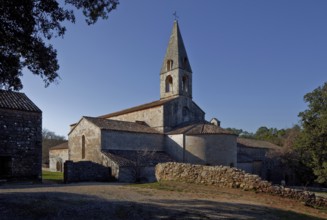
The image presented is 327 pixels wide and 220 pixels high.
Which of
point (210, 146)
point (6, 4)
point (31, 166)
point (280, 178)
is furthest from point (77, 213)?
point (280, 178)

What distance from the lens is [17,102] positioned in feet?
67.1

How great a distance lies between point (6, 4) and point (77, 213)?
Result: 6675 mm

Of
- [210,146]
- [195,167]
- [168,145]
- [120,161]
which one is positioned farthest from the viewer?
[168,145]

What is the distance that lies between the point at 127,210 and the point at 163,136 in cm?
2488

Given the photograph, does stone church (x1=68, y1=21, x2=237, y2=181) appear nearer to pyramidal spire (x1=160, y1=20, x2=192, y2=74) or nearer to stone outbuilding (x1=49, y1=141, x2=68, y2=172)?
pyramidal spire (x1=160, y1=20, x2=192, y2=74)

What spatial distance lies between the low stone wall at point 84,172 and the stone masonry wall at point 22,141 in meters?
3.42

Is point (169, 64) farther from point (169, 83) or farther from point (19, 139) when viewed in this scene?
point (19, 139)

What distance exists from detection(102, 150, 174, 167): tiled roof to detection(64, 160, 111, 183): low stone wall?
56.6 inches

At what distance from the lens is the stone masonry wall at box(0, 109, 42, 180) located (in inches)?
747

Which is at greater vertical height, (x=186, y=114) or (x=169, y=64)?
(x=169, y=64)

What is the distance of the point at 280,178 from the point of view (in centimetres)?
4438

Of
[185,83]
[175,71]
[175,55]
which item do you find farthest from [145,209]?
[175,55]

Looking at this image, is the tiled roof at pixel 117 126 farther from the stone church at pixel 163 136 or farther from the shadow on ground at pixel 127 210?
the shadow on ground at pixel 127 210

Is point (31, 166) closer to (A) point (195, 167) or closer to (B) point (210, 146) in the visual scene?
(A) point (195, 167)
